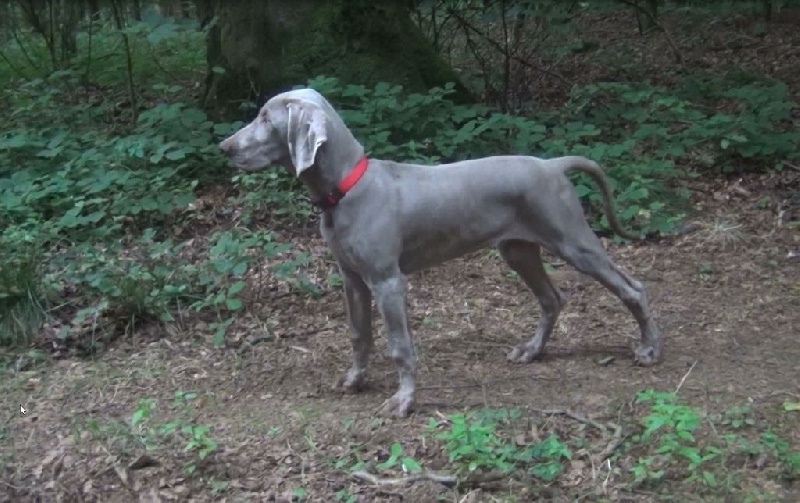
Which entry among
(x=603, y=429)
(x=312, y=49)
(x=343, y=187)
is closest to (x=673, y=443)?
(x=603, y=429)

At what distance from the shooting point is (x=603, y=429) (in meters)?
4.32

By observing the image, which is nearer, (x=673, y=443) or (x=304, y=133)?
(x=673, y=443)

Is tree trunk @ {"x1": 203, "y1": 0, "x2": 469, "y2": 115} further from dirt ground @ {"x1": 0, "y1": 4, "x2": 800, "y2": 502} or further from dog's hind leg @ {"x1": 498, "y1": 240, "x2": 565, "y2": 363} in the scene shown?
dog's hind leg @ {"x1": 498, "y1": 240, "x2": 565, "y2": 363}

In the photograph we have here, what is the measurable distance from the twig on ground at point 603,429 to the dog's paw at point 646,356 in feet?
2.47

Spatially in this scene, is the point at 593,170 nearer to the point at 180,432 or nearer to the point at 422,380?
the point at 422,380

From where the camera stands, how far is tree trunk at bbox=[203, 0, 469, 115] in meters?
8.41

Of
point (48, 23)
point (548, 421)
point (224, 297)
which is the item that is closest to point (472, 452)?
point (548, 421)

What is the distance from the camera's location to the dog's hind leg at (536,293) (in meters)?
5.20

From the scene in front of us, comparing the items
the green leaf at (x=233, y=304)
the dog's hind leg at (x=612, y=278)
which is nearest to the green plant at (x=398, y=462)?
the dog's hind leg at (x=612, y=278)

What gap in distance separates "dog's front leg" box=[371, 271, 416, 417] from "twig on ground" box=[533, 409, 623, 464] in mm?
586

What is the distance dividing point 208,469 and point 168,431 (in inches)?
14.6

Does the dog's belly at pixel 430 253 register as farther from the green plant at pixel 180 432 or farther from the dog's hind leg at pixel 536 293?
the green plant at pixel 180 432

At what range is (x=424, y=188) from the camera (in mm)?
4672

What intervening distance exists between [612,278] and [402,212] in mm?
1152
